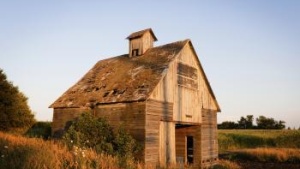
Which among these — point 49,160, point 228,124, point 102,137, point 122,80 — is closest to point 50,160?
point 49,160

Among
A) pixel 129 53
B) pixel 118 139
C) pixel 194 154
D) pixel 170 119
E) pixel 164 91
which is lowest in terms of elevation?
pixel 194 154

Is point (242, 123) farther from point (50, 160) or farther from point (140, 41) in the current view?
point (50, 160)

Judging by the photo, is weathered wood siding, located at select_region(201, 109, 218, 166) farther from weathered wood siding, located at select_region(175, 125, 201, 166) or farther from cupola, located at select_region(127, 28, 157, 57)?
cupola, located at select_region(127, 28, 157, 57)

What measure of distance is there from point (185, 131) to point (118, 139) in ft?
24.8

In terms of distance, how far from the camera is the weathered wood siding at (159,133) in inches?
624

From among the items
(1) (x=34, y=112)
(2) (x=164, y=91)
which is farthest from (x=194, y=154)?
(1) (x=34, y=112)

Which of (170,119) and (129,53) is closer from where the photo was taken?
(170,119)

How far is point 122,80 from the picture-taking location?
19094mm

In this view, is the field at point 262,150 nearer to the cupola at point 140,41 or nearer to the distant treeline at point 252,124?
the cupola at point 140,41

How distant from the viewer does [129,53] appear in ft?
75.8

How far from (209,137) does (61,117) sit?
35.3 feet

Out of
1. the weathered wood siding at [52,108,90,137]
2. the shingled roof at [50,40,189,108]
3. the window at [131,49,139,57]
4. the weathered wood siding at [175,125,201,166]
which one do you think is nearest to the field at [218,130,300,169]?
the weathered wood siding at [175,125,201,166]

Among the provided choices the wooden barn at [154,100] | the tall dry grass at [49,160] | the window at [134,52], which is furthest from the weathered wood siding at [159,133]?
the window at [134,52]

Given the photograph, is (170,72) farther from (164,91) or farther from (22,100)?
(22,100)
